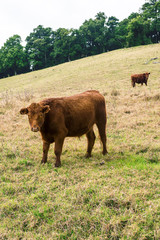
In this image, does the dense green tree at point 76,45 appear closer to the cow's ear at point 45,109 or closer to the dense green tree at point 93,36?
the dense green tree at point 93,36

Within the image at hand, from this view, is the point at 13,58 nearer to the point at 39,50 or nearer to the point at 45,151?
the point at 39,50

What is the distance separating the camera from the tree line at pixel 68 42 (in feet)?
197

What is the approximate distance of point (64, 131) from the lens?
5008mm

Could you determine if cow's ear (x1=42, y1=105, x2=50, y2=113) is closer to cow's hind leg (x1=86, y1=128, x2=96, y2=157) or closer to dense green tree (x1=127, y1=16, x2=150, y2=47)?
cow's hind leg (x1=86, y1=128, x2=96, y2=157)

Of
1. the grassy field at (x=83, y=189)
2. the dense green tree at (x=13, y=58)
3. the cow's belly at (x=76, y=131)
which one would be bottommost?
the grassy field at (x=83, y=189)

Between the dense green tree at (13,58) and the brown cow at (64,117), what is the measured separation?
55.1 meters

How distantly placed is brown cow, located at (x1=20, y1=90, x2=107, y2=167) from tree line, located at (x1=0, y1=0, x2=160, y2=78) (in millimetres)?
56648

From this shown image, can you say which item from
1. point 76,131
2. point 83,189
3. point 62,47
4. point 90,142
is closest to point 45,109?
point 76,131

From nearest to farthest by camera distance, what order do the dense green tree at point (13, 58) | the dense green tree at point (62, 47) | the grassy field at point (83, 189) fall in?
the grassy field at point (83, 189)
the dense green tree at point (13, 58)
the dense green tree at point (62, 47)

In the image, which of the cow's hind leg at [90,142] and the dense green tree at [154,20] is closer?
Result: the cow's hind leg at [90,142]

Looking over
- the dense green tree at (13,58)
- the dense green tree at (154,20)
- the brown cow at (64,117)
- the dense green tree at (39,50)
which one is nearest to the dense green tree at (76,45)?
the dense green tree at (39,50)

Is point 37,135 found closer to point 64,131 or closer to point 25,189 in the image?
point 64,131

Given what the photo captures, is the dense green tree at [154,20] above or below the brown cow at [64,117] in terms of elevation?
above

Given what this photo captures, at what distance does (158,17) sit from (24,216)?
71388mm
